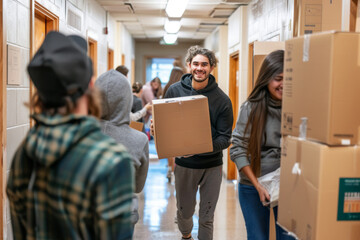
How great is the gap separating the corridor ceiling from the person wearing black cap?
4257 millimetres

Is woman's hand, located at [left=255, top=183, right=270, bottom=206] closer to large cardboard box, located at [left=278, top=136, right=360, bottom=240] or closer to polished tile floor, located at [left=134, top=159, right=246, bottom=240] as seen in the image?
large cardboard box, located at [left=278, top=136, right=360, bottom=240]

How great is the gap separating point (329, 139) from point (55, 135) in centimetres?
90

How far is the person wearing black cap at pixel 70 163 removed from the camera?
3.19 feet

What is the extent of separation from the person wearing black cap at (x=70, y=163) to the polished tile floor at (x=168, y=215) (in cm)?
253

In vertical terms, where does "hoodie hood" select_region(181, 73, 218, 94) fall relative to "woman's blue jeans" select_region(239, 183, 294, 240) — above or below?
above

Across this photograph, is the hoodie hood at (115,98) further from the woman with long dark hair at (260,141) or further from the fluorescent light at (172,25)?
the fluorescent light at (172,25)

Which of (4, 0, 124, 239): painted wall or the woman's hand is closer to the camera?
the woman's hand

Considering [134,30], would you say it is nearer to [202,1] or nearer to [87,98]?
[202,1]

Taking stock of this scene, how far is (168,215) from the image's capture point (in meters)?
4.10

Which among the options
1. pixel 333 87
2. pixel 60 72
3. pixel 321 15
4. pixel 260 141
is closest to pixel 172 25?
pixel 321 15

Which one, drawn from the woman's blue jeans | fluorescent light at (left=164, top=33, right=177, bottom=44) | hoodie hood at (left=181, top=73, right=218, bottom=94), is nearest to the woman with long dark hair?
the woman's blue jeans

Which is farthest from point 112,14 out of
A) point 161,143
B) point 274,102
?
point 274,102

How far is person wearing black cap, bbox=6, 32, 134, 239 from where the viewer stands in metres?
0.97

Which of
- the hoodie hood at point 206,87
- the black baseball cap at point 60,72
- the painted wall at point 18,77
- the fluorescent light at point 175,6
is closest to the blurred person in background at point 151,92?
the fluorescent light at point 175,6
